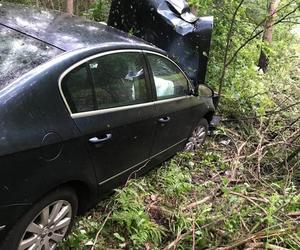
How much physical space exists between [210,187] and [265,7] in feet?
19.0

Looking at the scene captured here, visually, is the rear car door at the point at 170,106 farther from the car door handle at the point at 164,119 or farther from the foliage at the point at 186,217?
the foliage at the point at 186,217

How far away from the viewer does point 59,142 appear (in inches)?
112

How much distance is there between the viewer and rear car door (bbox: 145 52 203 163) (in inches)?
167

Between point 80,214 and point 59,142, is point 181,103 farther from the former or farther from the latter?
point 59,142

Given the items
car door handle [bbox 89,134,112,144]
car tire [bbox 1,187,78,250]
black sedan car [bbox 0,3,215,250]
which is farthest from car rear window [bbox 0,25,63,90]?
car tire [bbox 1,187,78,250]

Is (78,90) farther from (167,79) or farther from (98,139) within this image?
(167,79)

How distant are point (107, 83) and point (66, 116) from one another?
2.12 ft

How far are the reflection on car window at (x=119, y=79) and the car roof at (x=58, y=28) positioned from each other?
0.53ft

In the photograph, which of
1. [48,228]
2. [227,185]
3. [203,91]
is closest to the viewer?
[48,228]

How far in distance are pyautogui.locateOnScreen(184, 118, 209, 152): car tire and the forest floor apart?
64 centimetres

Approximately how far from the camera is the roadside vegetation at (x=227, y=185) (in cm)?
371

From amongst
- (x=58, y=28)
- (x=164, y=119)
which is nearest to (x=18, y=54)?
(x=58, y=28)

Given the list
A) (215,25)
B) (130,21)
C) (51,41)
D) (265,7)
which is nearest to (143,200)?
(51,41)

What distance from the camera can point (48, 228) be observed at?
3064mm
